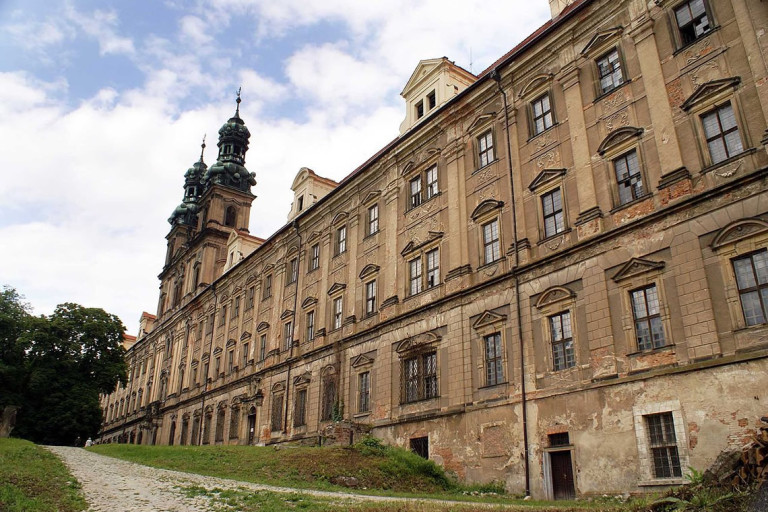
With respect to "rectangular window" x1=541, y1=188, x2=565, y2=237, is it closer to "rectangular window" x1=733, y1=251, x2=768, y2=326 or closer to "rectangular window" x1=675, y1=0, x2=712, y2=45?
"rectangular window" x1=675, y1=0, x2=712, y2=45

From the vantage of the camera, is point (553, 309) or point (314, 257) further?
point (314, 257)

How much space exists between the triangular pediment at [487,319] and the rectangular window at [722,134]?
7816mm

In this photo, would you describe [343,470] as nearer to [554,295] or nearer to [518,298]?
[518,298]

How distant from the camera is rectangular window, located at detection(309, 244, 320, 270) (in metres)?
33.8

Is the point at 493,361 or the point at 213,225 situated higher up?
the point at 213,225

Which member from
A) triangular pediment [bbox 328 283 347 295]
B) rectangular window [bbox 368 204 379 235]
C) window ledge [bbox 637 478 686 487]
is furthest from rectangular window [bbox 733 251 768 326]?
triangular pediment [bbox 328 283 347 295]

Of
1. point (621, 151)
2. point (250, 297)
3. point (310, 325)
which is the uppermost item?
point (250, 297)

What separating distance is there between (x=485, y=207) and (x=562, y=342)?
6137mm

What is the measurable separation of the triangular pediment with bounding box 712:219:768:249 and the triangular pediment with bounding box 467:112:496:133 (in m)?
10.3

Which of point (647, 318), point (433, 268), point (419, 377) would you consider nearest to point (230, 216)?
point (433, 268)

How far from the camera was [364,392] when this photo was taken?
88.4 feet

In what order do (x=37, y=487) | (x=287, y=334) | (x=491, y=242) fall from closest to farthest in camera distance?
1. (x=37, y=487)
2. (x=491, y=242)
3. (x=287, y=334)

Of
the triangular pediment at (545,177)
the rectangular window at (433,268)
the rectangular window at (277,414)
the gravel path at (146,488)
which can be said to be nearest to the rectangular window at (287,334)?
the rectangular window at (277,414)

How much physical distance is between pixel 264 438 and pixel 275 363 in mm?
3924
